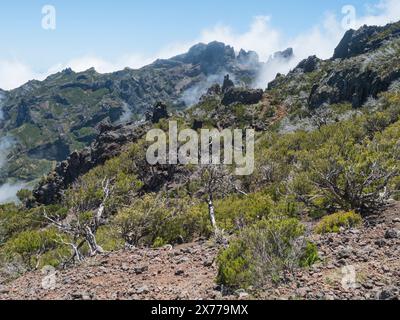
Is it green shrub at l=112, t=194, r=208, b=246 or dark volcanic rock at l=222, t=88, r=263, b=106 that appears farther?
dark volcanic rock at l=222, t=88, r=263, b=106

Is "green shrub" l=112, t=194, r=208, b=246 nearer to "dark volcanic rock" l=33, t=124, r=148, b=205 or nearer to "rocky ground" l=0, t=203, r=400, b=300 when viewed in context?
"rocky ground" l=0, t=203, r=400, b=300

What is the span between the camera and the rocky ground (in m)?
8.98

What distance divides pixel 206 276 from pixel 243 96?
8927 cm

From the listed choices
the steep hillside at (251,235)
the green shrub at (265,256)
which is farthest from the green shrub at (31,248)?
the green shrub at (265,256)

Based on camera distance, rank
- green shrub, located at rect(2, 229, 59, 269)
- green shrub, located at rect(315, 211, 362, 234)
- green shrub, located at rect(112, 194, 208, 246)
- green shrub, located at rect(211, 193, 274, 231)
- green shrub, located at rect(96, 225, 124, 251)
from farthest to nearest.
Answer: green shrub, located at rect(2, 229, 59, 269) → green shrub, located at rect(211, 193, 274, 231) → green shrub, located at rect(112, 194, 208, 246) → green shrub, located at rect(96, 225, 124, 251) → green shrub, located at rect(315, 211, 362, 234)

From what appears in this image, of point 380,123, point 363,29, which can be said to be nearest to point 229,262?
point 380,123

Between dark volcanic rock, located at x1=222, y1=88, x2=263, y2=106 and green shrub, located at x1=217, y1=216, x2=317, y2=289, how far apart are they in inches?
3461

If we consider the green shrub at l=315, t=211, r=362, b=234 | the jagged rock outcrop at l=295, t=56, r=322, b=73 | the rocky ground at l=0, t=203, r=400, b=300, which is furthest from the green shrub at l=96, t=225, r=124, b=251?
the jagged rock outcrop at l=295, t=56, r=322, b=73

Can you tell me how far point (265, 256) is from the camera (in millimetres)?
10609

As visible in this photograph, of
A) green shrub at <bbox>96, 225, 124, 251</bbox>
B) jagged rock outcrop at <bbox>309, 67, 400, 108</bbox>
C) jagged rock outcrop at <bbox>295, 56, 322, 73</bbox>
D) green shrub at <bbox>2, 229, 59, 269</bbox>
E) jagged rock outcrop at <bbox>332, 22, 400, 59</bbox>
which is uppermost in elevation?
jagged rock outcrop at <bbox>332, 22, 400, 59</bbox>

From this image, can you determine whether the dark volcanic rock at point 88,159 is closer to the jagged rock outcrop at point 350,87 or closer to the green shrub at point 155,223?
the jagged rock outcrop at point 350,87

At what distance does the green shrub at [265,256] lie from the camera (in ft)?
33.7

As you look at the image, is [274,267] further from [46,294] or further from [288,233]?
[46,294]

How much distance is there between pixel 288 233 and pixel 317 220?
8906mm
